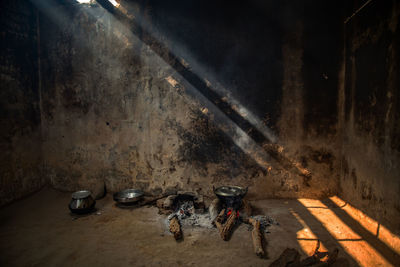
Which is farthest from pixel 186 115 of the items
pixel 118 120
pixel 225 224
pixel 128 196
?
pixel 225 224

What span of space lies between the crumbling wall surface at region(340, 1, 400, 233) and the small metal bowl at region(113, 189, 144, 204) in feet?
13.1

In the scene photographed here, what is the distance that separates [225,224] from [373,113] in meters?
2.86

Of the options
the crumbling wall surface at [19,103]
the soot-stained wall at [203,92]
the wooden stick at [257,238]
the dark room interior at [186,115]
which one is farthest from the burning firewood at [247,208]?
the crumbling wall surface at [19,103]

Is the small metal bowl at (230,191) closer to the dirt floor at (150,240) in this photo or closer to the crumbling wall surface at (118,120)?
the crumbling wall surface at (118,120)

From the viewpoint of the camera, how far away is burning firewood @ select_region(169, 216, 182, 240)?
3326 millimetres

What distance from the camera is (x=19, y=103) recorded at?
4734 mm

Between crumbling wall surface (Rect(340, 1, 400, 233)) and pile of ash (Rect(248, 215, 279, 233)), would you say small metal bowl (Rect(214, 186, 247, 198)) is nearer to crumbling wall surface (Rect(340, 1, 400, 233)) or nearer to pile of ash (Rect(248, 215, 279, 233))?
pile of ash (Rect(248, 215, 279, 233))

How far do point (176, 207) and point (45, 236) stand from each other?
2089 millimetres

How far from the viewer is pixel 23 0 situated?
4.84 m

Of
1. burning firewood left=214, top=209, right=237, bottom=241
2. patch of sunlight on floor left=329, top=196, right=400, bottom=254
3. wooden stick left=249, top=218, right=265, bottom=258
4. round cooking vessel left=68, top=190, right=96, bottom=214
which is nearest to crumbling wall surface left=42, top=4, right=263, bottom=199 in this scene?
round cooking vessel left=68, top=190, right=96, bottom=214

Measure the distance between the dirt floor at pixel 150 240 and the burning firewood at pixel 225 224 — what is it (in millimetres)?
87

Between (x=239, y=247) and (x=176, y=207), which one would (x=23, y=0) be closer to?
(x=176, y=207)

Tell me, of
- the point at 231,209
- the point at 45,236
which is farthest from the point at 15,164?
the point at 231,209

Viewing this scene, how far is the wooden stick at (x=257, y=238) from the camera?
2.88m
